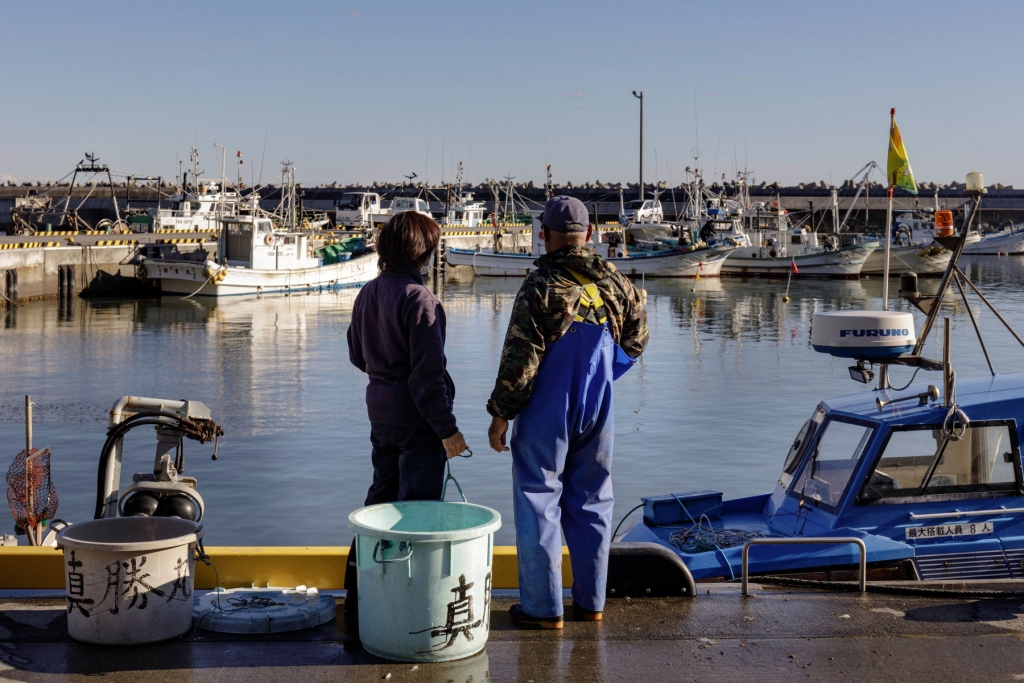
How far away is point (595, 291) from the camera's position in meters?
4.28

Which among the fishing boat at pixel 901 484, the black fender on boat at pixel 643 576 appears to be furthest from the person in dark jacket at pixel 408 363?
the fishing boat at pixel 901 484

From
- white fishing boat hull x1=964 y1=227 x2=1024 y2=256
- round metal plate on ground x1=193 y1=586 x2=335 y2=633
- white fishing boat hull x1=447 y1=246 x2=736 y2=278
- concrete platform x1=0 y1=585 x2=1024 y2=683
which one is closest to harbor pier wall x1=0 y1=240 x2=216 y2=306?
white fishing boat hull x1=447 y1=246 x2=736 y2=278

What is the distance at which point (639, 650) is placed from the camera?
Answer: 4230 mm

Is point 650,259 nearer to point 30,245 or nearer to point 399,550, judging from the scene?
point 30,245

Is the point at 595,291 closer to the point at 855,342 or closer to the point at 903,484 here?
the point at 855,342

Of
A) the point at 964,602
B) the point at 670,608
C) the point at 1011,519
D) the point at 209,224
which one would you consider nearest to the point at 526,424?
the point at 670,608

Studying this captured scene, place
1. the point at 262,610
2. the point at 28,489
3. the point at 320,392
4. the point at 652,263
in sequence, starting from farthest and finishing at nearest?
the point at 652,263, the point at 320,392, the point at 28,489, the point at 262,610

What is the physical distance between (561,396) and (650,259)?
48.4m

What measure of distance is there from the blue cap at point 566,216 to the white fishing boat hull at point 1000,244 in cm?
7605

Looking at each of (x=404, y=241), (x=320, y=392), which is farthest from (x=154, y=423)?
(x=320, y=392)

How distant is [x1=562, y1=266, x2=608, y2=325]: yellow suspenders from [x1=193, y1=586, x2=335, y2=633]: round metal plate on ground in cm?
160

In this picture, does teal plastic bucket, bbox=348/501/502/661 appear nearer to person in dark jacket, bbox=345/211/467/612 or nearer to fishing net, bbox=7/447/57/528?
person in dark jacket, bbox=345/211/467/612

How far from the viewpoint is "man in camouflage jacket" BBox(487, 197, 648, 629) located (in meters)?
4.20

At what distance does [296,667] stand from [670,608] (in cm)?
164
